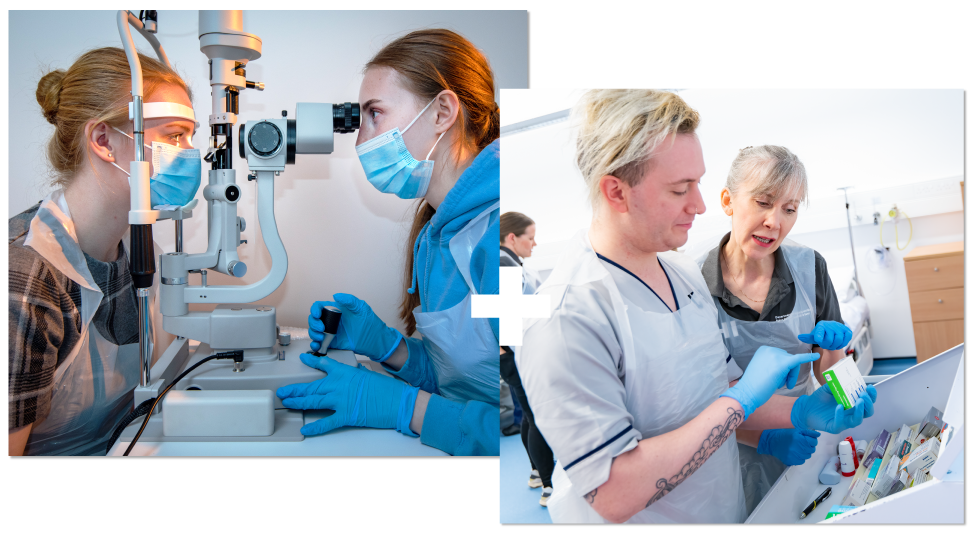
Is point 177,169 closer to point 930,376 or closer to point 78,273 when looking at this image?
point 78,273

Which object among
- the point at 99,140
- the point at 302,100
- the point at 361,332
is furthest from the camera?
the point at 302,100

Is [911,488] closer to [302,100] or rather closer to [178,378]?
[178,378]

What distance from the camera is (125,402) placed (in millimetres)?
1798

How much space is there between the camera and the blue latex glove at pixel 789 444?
1.21 meters

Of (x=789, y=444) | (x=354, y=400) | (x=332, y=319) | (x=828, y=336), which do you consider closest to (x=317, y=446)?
(x=354, y=400)

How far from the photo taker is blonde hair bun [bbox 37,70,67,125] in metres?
1.70

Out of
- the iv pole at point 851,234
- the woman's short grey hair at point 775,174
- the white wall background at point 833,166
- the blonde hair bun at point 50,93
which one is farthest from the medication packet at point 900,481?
the blonde hair bun at point 50,93

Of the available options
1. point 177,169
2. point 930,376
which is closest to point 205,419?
point 177,169

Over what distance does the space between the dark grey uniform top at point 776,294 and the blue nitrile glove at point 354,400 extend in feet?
2.47

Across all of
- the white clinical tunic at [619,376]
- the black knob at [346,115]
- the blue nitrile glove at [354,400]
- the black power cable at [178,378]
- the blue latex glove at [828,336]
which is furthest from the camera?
the black knob at [346,115]

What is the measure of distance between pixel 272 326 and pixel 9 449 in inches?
31.4

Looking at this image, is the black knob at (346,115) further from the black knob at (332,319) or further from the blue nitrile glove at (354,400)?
the blue nitrile glove at (354,400)

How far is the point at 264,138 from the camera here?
5.02 feet

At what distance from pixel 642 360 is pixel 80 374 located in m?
1.54
